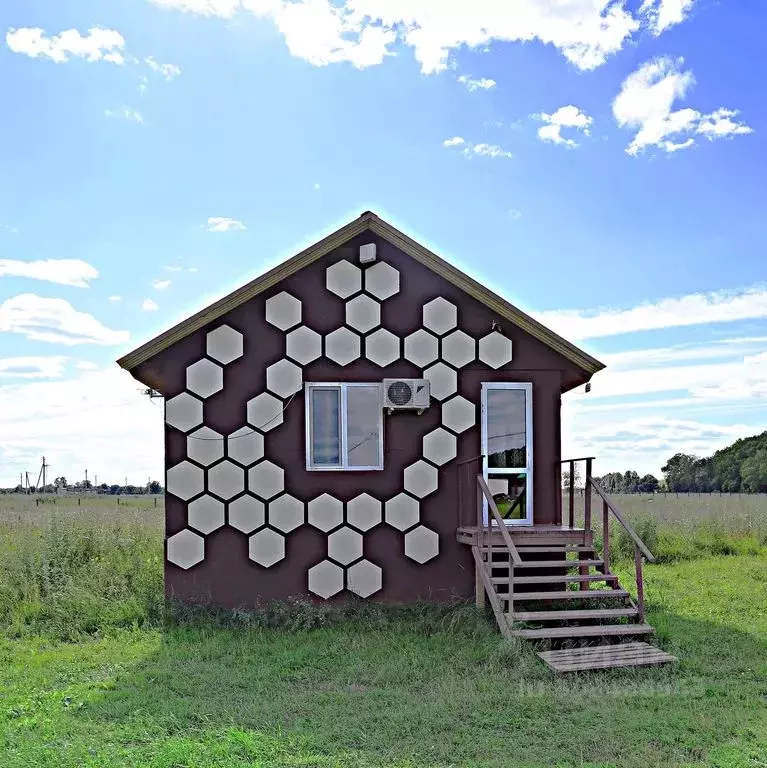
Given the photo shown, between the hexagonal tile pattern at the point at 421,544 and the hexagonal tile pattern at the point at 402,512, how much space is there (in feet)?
Result: 0.39

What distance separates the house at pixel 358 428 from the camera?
9906mm

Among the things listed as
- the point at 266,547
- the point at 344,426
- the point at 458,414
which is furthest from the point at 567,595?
the point at 266,547

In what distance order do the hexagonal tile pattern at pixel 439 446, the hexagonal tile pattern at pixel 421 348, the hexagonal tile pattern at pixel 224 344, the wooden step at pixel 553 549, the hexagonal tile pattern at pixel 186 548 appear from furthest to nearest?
the hexagonal tile pattern at pixel 421 348 < the hexagonal tile pattern at pixel 439 446 < the hexagonal tile pattern at pixel 224 344 < the hexagonal tile pattern at pixel 186 548 < the wooden step at pixel 553 549

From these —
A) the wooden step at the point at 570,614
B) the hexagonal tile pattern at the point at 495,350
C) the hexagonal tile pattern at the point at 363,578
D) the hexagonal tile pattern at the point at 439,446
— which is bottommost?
the wooden step at the point at 570,614

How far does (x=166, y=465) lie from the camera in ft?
32.5

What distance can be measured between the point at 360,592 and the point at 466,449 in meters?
2.26

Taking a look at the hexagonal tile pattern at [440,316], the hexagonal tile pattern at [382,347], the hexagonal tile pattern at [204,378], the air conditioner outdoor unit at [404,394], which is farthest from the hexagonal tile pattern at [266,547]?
the hexagonal tile pattern at [440,316]

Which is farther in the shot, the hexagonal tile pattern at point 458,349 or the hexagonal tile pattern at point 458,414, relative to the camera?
the hexagonal tile pattern at point 458,349

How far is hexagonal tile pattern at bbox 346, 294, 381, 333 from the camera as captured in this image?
10336 mm

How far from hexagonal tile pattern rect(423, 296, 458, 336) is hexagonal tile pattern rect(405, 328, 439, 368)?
0.13 meters

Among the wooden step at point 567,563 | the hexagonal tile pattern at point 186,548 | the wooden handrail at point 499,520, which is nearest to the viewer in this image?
the wooden handrail at point 499,520

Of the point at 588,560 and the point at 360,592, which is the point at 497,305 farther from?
the point at 360,592

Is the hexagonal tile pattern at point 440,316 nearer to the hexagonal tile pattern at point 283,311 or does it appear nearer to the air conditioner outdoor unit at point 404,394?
the air conditioner outdoor unit at point 404,394

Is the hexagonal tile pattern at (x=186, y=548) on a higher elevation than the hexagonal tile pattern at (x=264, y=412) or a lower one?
lower
